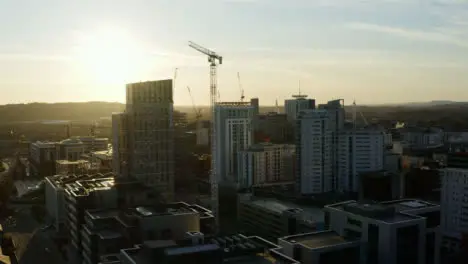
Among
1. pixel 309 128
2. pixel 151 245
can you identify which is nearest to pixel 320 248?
pixel 151 245

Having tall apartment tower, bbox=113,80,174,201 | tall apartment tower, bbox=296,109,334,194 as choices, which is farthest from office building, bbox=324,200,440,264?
tall apartment tower, bbox=296,109,334,194

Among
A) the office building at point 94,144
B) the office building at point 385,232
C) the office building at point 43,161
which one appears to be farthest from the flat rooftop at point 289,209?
the office building at point 94,144

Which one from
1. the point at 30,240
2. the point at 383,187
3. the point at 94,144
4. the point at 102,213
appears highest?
the point at 94,144

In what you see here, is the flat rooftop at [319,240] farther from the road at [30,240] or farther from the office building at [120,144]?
the office building at [120,144]

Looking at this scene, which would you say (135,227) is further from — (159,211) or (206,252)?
(206,252)

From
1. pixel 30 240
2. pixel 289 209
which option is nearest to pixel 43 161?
pixel 30 240

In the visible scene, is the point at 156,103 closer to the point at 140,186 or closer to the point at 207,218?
the point at 140,186

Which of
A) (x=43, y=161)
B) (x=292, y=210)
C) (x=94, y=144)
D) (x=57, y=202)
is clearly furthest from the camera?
(x=94, y=144)

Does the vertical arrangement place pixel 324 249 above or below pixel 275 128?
below

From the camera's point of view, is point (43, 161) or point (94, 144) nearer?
point (43, 161)
